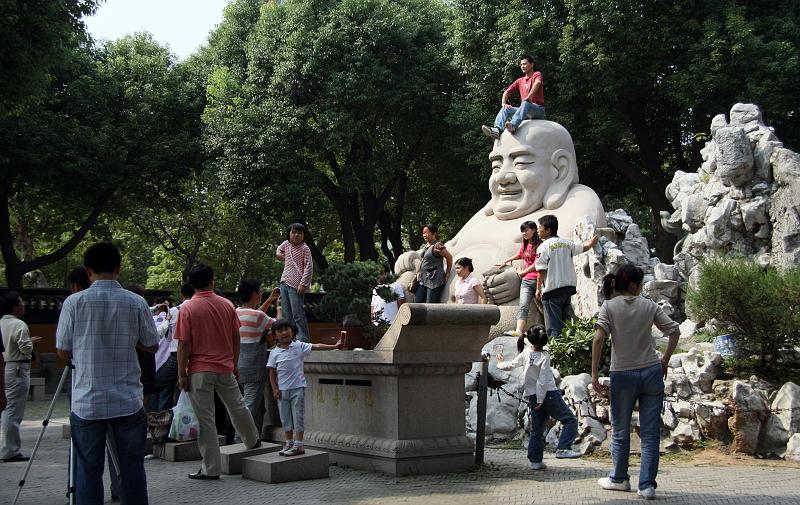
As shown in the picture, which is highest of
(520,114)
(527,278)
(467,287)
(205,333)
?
(520,114)

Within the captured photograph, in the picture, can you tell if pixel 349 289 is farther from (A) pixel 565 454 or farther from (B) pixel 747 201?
(B) pixel 747 201

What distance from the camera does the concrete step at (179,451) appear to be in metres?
8.06

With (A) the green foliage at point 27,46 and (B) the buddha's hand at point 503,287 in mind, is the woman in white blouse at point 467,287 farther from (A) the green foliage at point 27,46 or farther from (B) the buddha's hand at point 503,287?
(A) the green foliage at point 27,46

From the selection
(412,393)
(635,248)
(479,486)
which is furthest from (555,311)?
(479,486)

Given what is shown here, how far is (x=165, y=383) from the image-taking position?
884cm

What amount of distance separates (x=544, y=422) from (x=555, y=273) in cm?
320

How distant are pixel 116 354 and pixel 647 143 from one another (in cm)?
1952

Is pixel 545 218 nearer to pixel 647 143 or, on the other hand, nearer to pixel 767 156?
pixel 767 156

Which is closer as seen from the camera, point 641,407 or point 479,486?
point 641,407

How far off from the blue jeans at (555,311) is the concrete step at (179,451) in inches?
179

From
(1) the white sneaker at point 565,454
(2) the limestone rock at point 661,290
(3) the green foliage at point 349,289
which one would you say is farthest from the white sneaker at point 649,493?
(2) the limestone rock at point 661,290

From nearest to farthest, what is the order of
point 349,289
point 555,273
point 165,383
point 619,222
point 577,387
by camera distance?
point 349,289
point 165,383
point 577,387
point 555,273
point 619,222

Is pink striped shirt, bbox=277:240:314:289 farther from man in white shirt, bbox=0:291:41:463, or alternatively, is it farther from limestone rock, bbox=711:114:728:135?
limestone rock, bbox=711:114:728:135

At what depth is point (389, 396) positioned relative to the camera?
7148 millimetres
